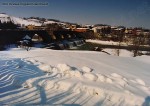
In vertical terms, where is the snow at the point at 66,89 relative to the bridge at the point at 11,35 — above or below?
above

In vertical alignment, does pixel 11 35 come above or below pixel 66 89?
below

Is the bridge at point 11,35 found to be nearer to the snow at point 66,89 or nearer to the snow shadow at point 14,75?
the snow shadow at point 14,75

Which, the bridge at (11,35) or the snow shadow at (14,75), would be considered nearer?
the snow shadow at (14,75)

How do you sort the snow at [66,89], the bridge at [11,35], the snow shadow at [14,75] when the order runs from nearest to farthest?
the snow at [66,89]
the snow shadow at [14,75]
the bridge at [11,35]

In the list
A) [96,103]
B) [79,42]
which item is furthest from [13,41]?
[96,103]

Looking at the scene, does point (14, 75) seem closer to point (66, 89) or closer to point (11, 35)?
point (66, 89)

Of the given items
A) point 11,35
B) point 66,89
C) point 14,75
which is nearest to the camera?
point 66,89

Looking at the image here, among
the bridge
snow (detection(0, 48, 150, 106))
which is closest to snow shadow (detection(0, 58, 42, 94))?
snow (detection(0, 48, 150, 106))

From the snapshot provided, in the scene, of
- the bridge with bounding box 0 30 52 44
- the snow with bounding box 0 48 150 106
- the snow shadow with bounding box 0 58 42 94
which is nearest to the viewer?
the snow with bounding box 0 48 150 106

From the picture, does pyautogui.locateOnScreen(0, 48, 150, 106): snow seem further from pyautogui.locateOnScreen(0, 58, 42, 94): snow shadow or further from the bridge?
the bridge

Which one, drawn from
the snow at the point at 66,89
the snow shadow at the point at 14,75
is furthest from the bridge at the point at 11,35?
the snow at the point at 66,89

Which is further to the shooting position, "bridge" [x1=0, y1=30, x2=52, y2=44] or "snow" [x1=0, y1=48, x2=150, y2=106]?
"bridge" [x1=0, y1=30, x2=52, y2=44]

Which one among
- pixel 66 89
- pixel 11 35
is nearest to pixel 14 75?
pixel 66 89

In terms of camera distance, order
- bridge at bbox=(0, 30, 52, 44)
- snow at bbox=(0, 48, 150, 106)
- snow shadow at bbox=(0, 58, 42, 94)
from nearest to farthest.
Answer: snow at bbox=(0, 48, 150, 106), snow shadow at bbox=(0, 58, 42, 94), bridge at bbox=(0, 30, 52, 44)
